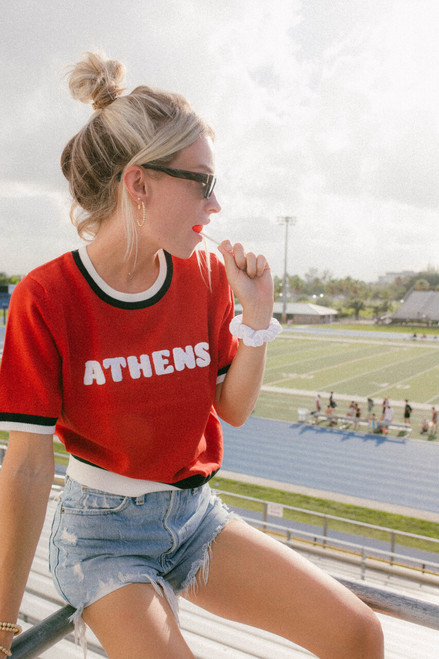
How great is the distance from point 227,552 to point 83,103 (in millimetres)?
1094

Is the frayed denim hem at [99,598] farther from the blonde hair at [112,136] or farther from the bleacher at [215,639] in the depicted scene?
the blonde hair at [112,136]

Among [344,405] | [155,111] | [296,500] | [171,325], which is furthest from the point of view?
[344,405]

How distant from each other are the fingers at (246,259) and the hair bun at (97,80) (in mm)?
440

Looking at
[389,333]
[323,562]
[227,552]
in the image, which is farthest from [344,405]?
[389,333]

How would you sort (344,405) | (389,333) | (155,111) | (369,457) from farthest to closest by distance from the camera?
(389,333) < (344,405) < (369,457) < (155,111)

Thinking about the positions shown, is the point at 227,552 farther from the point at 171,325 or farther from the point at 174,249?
the point at 174,249

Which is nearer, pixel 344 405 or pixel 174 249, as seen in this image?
pixel 174 249

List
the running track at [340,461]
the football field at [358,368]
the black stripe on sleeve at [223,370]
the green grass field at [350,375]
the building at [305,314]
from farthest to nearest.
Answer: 1. the building at [305,314]
2. the football field at [358,368]
3. the green grass field at [350,375]
4. the running track at [340,461]
5. the black stripe on sleeve at [223,370]

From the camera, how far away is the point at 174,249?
3.72 ft

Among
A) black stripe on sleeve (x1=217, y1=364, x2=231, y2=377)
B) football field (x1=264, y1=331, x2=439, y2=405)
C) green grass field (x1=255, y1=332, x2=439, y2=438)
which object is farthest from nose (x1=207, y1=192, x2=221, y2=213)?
football field (x1=264, y1=331, x2=439, y2=405)

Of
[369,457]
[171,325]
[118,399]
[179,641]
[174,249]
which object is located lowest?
[369,457]

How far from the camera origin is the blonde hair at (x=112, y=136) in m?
1.06

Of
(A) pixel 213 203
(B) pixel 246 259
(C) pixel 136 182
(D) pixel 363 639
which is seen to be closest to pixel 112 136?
(C) pixel 136 182

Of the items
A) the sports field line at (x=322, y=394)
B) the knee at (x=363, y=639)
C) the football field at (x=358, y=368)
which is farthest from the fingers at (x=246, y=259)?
the football field at (x=358, y=368)
